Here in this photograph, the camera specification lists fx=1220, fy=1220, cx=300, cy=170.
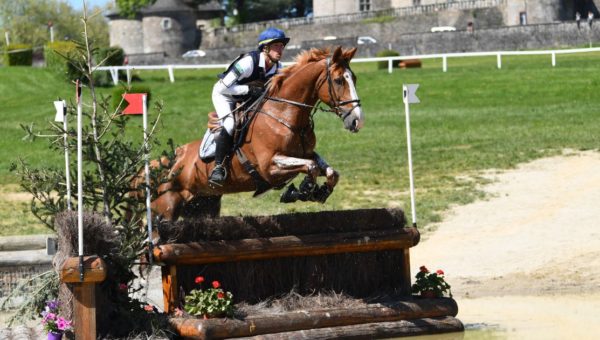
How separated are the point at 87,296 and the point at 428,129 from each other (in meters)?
18.0

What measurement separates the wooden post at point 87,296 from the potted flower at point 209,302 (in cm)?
100

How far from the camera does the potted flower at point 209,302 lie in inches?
403

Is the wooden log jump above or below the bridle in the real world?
below

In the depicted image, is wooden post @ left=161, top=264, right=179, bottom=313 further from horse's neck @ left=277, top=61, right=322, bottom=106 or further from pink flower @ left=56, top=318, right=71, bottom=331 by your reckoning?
horse's neck @ left=277, top=61, right=322, bottom=106

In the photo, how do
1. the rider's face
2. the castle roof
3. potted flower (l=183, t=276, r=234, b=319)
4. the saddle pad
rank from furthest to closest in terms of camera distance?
the castle roof, the saddle pad, the rider's face, potted flower (l=183, t=276, r=234, b=319)

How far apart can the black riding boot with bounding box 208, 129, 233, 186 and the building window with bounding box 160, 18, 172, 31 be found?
267ft

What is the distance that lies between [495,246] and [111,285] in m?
7.21

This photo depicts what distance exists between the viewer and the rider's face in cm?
1142

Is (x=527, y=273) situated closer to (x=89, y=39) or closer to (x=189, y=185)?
(x=189, y=185)

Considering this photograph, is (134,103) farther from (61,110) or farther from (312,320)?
(312,320)

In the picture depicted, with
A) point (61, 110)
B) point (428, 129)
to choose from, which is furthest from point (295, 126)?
point (428, 129)

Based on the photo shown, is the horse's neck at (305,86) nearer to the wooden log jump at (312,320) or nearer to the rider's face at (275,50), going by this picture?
the rider's face at (275,50)

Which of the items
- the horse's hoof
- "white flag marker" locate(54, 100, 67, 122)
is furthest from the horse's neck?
"white flag marker" locate(54, 100, 67, 122)

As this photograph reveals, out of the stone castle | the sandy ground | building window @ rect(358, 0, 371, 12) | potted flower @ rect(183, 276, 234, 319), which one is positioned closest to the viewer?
potted flower @ rect(183, 276, 234, 319)
